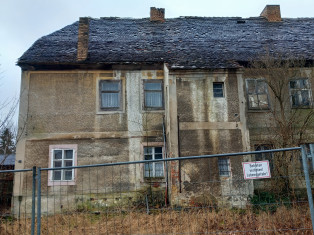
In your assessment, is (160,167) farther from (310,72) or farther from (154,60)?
(310,72)

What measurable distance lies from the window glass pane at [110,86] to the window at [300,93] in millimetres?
7684

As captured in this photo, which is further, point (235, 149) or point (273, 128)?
point (273, 128)

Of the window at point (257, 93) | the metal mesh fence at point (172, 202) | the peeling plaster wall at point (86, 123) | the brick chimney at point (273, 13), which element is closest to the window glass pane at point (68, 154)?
the peeling plaster wall at point (86, 123)

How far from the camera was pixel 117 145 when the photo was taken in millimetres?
12977

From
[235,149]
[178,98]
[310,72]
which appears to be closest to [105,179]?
[178,98]

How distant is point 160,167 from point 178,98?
9.66 ft

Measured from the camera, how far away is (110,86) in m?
13.7

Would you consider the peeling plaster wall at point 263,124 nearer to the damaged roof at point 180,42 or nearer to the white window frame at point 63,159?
the damaged roof at point 180,42

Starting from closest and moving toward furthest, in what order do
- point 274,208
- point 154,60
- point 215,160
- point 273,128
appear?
point 274,208 < point 215,160 < point 273,128 < point 154,60

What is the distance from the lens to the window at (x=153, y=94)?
13.6 m

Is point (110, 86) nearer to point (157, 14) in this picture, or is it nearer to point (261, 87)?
point (261, 87)

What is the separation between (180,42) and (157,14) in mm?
3971

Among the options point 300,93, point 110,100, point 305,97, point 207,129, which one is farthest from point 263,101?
point 110,100

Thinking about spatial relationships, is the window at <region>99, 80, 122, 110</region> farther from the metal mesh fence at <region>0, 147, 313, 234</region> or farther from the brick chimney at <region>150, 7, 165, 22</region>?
the brick chimney at <region>150, 7, 165, 22</region>
